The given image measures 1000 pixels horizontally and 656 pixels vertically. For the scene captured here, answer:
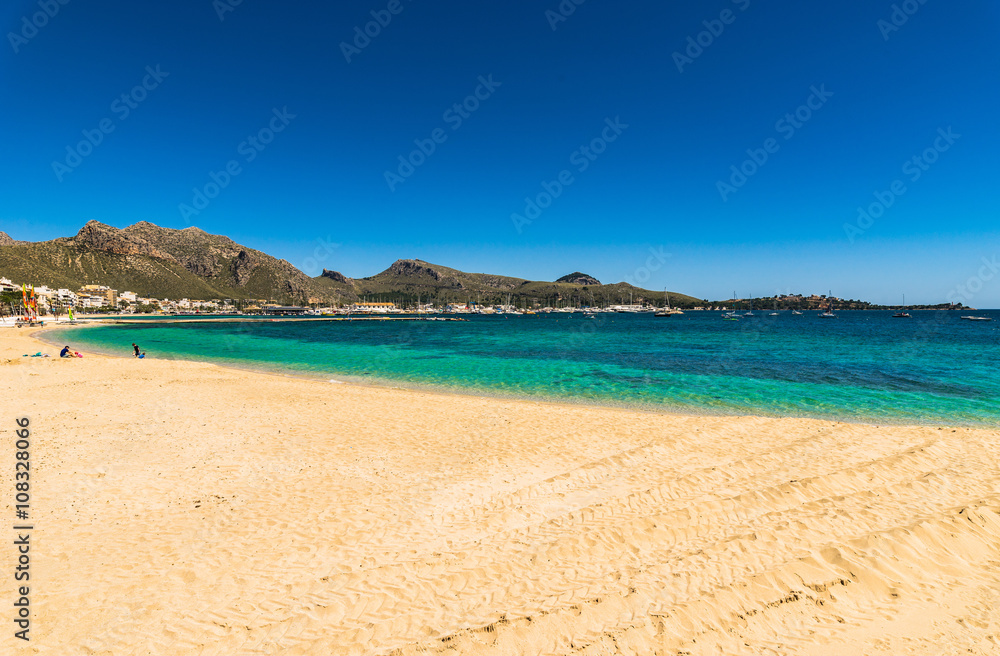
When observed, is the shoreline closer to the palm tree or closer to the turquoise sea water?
the turquoise sea water

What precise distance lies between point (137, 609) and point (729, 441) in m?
12.2

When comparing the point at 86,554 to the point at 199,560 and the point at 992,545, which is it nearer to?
the point at 199,560

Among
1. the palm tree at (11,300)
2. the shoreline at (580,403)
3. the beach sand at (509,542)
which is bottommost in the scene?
the shoreline at (580,403)

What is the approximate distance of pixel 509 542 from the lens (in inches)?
246

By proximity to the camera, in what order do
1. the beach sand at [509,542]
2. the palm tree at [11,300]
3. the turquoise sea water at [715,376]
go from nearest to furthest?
the beach sand at [509,542], the turquoise sea water at [715,376], the palm tree at [11,300]

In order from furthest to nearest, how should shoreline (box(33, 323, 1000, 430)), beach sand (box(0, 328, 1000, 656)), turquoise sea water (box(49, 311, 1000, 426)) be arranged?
turquoise sea water (box(49, 311, 1000, 426)) < shoreline (box(33, 323, 1000, 430)) < beach sand (box(0, 328, 1000, 656))

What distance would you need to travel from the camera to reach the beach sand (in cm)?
441

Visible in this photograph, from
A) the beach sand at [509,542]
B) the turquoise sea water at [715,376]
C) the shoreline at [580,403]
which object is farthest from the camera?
the turquoise sea water at [715,376]

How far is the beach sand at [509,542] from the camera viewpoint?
4.41m

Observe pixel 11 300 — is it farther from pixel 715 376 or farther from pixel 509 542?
pixel 509 542

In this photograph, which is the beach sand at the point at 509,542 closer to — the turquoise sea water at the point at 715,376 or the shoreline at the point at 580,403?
the shoreline at the point at 580,403

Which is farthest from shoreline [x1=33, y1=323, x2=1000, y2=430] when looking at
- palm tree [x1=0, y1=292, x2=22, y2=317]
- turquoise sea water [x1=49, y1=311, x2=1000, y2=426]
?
palm tree [x1=0, y1=292, x2=22, y2=317]

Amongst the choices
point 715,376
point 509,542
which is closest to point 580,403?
point 715,376

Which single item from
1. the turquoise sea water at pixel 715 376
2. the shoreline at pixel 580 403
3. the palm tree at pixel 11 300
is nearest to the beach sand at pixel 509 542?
the shoreline at pixel 580 403
